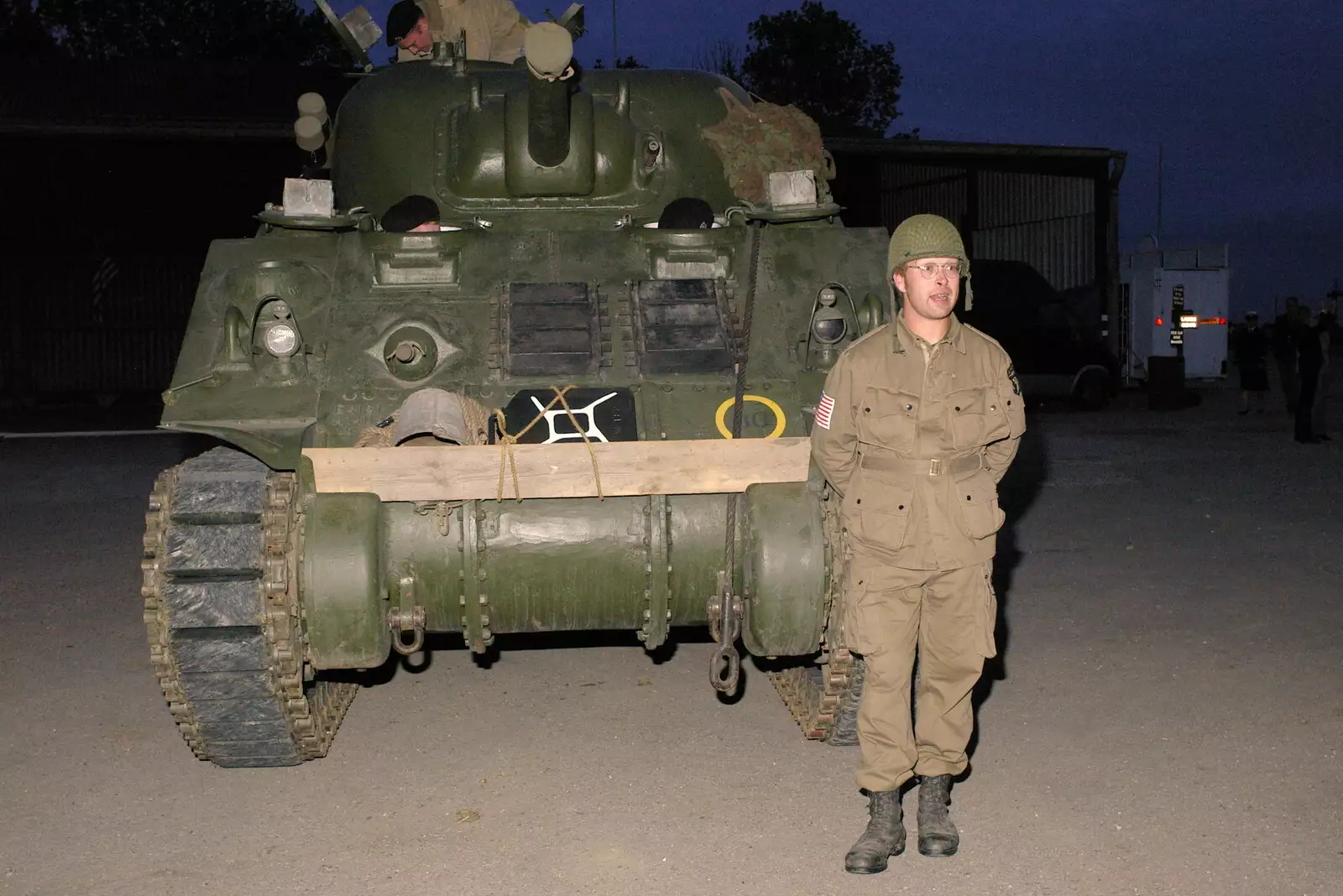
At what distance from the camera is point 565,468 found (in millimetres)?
4648

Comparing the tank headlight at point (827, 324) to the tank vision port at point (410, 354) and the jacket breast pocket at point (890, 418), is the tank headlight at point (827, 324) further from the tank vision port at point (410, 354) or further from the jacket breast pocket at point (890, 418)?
the tank vision port at point (410, 354)

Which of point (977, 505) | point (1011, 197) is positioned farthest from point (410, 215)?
point (1011, 197)

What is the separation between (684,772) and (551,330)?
5.53 feet

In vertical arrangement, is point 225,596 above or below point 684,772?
above

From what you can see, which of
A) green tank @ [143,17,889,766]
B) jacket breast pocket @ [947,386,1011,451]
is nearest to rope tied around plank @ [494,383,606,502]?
green tank @ [143,17,889,766]

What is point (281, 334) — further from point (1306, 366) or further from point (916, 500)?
point (1306, 366)

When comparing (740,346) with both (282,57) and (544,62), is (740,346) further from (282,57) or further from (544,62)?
(282,57)

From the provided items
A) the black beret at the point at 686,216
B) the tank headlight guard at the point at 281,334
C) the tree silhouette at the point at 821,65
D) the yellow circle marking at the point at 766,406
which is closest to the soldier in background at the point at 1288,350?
the black beret at the point at 686,216

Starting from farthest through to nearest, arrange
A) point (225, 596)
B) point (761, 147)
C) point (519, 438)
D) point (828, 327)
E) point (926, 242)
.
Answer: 1. point (761, 147)
2. point (828, 327)
3. point (519, 438)
4. point (225, 596)
5. point (926, 242)

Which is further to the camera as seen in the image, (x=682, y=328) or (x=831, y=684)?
(x=682, y=328)

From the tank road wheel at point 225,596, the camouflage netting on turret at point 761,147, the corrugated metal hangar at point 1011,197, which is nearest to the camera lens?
the tank road wheel at point 225,596

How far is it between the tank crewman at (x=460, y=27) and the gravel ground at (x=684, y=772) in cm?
312

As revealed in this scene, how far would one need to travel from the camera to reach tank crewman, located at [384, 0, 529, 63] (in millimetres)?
7414

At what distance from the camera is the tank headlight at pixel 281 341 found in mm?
5145
